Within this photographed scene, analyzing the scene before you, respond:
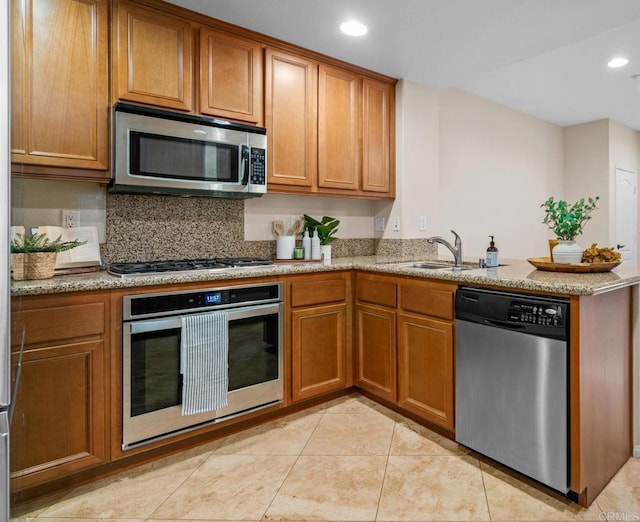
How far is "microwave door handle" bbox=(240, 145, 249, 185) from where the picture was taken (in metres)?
2.46

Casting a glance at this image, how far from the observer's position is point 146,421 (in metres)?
1.97

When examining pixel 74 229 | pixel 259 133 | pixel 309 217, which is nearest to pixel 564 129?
pixel 309 217

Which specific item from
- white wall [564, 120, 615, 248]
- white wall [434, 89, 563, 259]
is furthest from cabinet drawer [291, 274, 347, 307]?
white wall [564, 120, 615, 248]

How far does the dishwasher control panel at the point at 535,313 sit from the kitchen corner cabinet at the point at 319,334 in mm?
1114

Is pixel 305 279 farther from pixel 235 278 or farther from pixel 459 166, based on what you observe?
pixel 459 166

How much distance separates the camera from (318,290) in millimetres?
2572

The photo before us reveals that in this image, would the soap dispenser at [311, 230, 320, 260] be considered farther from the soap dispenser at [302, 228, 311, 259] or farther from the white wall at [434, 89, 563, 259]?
the white wall at [434, 89, 563, 259]

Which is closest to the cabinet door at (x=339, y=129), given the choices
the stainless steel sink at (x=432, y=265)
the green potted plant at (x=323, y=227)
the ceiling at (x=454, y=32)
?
the ceiling at (x=454, y=32)

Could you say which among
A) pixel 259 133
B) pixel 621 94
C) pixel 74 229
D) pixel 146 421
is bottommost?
pixel 146 421

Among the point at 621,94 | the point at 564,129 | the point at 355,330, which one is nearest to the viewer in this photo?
the point at 355,330

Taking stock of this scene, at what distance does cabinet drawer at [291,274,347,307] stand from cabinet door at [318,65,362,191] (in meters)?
0.72

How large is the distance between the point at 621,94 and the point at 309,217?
3.76m

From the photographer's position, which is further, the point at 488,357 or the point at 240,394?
the point at 240,394

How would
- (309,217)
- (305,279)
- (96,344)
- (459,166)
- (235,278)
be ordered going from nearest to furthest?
(96,344) → (235,278) → (305,279) → (309,217) → (459,166)
